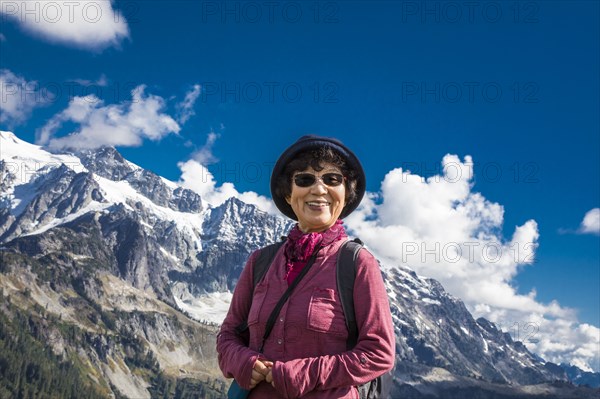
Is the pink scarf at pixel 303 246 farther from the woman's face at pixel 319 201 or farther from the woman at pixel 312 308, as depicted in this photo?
the woman's face at pixel 319 201

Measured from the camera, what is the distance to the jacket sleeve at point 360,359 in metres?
4.12

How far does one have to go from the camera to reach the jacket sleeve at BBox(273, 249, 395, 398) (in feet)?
13.5

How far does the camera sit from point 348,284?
4488mm

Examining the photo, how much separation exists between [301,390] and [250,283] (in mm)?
1303

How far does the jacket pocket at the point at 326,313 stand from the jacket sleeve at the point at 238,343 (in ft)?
1.76

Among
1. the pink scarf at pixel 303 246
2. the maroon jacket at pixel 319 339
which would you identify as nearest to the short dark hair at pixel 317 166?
the pink scarf at pixel 303 246

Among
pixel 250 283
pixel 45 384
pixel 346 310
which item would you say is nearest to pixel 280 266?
pixel 250 283

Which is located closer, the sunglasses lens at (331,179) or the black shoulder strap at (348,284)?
the black shoulder strap at (348,284)

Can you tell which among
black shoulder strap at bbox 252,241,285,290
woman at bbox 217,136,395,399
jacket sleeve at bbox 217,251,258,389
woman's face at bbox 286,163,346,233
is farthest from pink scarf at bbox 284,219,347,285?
jacket sleeve at bbox 217,251,258,389

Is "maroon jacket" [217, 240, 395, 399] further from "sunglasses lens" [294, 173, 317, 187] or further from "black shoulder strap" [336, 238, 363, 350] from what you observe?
"sunglasses lens" [294, 173, 317, 187]

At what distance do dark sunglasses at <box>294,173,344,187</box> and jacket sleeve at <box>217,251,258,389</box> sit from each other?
832mm

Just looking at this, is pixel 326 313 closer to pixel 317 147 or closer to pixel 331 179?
pixel 331 179

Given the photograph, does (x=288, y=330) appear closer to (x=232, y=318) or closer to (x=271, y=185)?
(x=232, y=318)

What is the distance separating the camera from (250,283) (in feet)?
16.9
